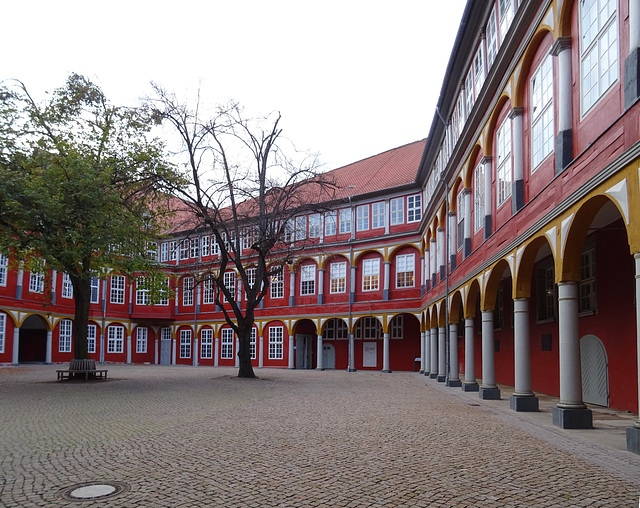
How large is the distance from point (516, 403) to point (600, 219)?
4252 millimetres

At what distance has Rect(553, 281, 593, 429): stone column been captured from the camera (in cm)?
991

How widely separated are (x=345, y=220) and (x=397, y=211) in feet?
13.2

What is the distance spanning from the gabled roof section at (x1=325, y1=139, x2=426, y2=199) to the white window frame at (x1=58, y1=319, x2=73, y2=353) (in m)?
21.2

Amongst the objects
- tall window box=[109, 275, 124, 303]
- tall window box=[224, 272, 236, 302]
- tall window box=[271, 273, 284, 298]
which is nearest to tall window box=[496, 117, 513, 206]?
tall window box=[271, 273, 284, 298]

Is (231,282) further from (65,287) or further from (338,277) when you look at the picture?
(65,287)

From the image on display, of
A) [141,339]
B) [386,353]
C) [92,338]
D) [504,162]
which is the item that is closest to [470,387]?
[504,162]

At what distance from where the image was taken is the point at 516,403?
12.9 metres

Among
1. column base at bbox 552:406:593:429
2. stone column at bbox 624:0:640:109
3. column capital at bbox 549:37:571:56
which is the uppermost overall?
column capital at bbox 549:37:571:56

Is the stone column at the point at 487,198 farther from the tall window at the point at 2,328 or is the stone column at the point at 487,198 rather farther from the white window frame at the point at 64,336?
the white window frame at the point at 64,336

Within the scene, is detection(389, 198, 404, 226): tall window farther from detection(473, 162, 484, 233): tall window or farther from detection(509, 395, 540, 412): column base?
detection(509, 395, 540, 412): column base

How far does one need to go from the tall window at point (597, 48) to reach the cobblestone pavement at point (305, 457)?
5.25 meters

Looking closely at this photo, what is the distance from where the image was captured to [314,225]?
3969 cm

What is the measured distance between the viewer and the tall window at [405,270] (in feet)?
115

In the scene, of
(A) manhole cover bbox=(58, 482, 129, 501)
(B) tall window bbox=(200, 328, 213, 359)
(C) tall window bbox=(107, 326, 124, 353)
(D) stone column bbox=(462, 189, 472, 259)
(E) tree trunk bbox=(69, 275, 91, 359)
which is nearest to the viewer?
(A) manhole cover bbox=(58, 482, 129, 501)
